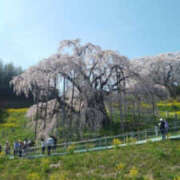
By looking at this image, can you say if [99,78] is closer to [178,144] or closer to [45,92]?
[45,92]

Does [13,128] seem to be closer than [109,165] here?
No

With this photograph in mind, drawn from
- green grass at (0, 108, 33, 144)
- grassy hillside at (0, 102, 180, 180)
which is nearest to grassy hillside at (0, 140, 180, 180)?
grassy hillside at (0, 102, 180, 180)

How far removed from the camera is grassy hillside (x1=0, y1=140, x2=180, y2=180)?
1099 centimetres

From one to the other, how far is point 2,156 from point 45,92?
8.33 m

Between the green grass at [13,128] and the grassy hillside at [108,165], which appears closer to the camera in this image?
the grassy hillside at [108,165]

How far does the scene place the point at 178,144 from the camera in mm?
14414

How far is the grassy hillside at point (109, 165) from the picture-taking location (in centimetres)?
1099

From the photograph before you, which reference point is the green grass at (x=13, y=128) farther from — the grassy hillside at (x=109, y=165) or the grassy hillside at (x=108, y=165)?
the grassy hillside at (x=109, y=165)

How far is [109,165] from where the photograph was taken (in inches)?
492

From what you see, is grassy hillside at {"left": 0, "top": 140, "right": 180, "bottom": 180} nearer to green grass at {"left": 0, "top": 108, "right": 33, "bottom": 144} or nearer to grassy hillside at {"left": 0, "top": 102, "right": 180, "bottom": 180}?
grassy hillside at {"left": 0, "top": 102, "right": 180, "bottom": 180}

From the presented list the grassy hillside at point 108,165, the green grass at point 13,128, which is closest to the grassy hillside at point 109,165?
the grassy hillside at point 108,165

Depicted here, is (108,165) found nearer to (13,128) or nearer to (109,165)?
(109,165)

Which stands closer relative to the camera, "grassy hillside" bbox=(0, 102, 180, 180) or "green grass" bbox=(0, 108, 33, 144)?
"grassy hillside" bbox=(0, 102, 180, 180)

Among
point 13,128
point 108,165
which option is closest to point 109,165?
point 108,165
